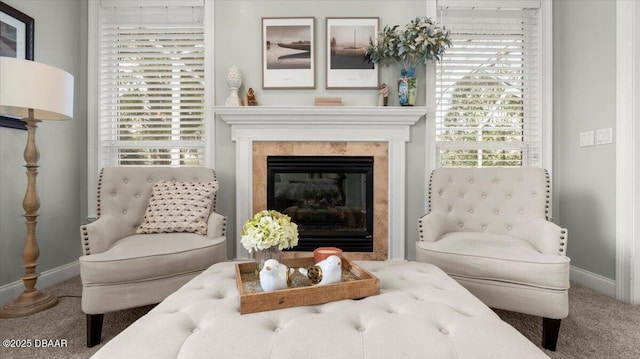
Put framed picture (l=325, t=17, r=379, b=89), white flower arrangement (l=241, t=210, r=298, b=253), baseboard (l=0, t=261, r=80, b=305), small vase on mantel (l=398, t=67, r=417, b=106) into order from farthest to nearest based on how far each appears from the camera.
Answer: framed picture (l=325, t=17, r=379, b=89) < small vase on mantel (l=398, t=67, r=417, b=106) < baseboard (l=0, t=261, r=80, b=305) < white flower arrangement (l=241, t=210, r=298, b=253)

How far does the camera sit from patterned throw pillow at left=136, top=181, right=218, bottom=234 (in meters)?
2.10

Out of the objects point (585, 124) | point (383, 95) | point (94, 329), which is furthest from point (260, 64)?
point (585, 124)

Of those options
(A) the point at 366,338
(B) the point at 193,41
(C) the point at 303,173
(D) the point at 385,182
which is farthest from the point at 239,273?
(B) the point at 193,41

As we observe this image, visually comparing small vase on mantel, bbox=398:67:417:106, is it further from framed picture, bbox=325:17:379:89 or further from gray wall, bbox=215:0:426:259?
framed picture, bbox=325:17:379:89

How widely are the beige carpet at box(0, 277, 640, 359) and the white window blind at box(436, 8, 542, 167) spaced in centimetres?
139

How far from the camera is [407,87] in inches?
108

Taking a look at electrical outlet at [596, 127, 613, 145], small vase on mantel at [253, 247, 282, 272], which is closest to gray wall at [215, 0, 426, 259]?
electrical outlet at [596, 127, 613, 145]

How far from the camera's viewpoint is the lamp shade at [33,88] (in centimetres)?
168

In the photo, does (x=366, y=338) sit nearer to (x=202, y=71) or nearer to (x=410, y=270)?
(x=410, y=270)

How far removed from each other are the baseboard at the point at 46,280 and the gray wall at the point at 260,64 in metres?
1.32

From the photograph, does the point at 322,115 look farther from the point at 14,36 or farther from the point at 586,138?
the point at 14,36

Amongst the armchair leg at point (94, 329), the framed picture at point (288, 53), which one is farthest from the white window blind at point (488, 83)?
the armchair leg at point (94, 329)

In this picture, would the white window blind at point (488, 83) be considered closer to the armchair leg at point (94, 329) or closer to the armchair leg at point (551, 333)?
the armchair leg at point (551, 333)

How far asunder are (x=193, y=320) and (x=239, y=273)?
13.7 inches
